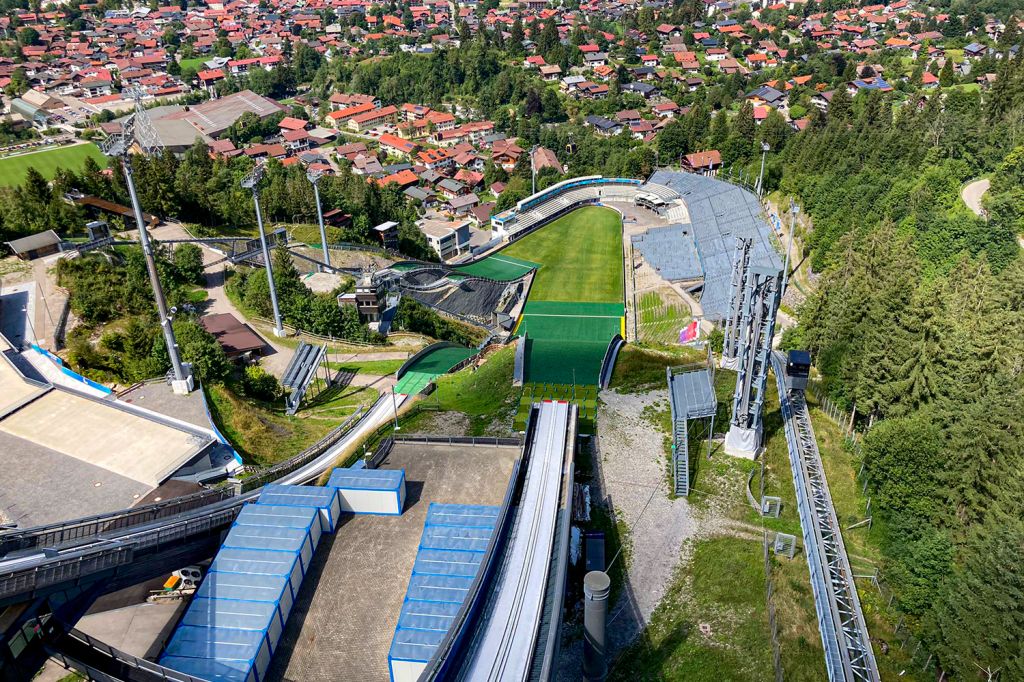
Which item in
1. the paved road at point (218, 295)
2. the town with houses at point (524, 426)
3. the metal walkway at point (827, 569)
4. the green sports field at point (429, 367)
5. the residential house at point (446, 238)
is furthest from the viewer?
the residential house at point (446, 238)

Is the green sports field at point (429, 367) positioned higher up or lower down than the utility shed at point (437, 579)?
lower down

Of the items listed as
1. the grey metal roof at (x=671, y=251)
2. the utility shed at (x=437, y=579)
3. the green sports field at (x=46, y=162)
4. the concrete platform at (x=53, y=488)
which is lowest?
the grey metal roof at (x=671, y=251)

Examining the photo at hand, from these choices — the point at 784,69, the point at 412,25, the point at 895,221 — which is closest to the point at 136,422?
the point at 895,221

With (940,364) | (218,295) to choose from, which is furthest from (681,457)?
(218,295)

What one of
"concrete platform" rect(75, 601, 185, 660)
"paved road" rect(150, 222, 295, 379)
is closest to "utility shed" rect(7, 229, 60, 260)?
"paved road" rect(150, 222, 295, 379)

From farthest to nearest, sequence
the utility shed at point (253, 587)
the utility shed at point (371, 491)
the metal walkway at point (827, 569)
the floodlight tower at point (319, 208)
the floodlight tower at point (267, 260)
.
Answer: the floodlight tower at point (319, 208)
the floodlight tower at point (267, 260)
the utility shed at point (371, 491)
the metal walkway at point (827, 569)
the utility shed at point (253, 587)

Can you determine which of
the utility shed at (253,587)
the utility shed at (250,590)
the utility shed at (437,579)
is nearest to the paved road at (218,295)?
the utility shed at (253,587)

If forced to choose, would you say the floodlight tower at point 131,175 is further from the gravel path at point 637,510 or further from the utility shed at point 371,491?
the gravel path at point 637,510
